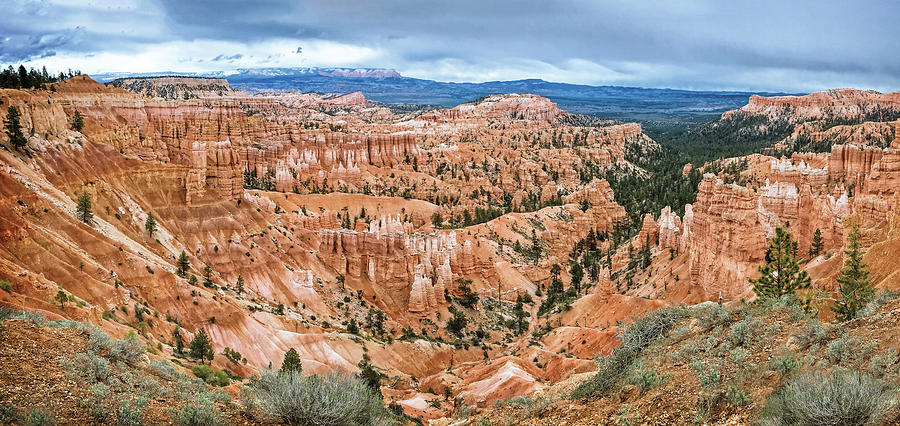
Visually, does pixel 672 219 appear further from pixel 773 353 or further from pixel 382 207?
pixel 773 353

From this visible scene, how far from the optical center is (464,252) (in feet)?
185

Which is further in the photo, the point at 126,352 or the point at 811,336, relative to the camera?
the point at 126,352

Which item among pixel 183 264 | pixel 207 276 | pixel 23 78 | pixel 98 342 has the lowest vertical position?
pixel 207 276

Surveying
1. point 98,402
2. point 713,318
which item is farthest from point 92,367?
point 713,318

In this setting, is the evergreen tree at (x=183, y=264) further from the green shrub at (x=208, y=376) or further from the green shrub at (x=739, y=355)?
the green shrub at (x=739, y=355)

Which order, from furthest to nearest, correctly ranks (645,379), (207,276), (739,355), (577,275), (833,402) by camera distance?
1. (577,275)
2. (207,276)
3. (645,379)
4. (739,355)
5. (833,402)

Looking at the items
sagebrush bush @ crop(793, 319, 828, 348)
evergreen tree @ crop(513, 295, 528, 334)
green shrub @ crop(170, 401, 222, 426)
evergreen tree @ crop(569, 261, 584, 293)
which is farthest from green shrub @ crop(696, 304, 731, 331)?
evergreen tree @ crop(569, 261, 584, 293)

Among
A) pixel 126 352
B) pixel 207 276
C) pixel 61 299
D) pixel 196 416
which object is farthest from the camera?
pixel 207 276

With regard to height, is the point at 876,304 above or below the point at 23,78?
below

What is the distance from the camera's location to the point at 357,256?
1924 inches

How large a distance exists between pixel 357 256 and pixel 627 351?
3409 cm

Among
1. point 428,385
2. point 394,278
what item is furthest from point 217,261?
point 428,385

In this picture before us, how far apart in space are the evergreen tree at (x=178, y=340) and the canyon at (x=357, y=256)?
0.27 m

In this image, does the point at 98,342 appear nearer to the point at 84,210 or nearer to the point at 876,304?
the point at 876,304
